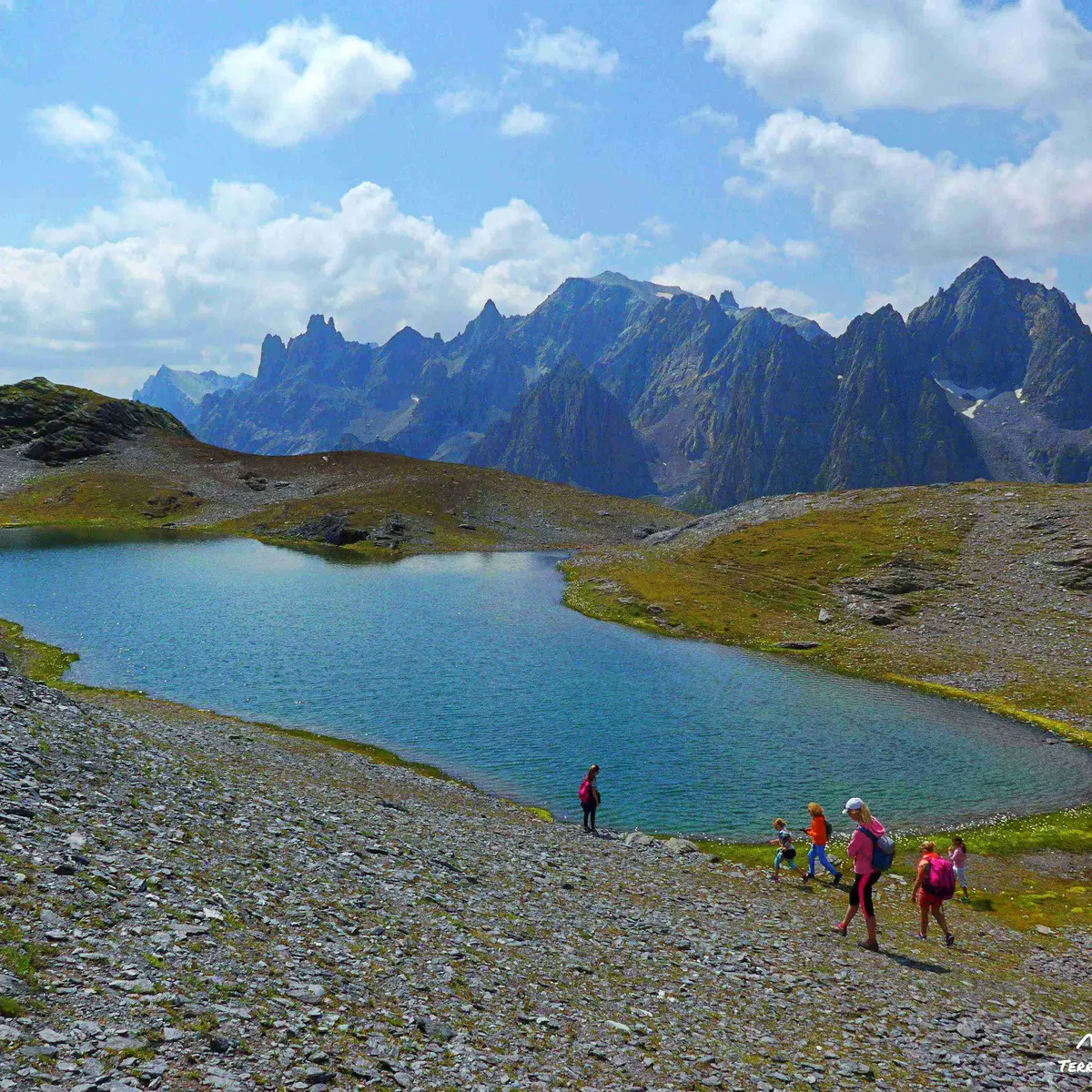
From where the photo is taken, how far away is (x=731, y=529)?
135125 millimetres

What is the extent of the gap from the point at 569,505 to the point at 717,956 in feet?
583

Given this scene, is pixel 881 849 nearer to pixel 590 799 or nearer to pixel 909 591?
pixel 590 799

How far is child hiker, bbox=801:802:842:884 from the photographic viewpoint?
31109 millimetres

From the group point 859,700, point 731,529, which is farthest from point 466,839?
point 731,529

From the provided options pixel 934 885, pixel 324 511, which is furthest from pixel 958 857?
pixel 324 511

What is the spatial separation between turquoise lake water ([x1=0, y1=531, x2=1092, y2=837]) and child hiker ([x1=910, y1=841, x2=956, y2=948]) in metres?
12.8

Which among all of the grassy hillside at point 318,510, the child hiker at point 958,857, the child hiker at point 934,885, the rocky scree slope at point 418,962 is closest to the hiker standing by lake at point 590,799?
the rocky scree slope at point 418,962

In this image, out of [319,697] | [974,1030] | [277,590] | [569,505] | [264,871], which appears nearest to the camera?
[974,1030]

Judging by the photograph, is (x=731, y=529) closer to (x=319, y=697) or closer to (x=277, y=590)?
(x=277, y=590)

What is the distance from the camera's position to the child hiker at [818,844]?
102 ft

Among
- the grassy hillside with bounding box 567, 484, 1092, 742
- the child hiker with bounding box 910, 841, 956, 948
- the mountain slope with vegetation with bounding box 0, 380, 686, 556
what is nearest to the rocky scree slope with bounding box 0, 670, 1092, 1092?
the child hiker with bounding box 910, 841, 956, 948

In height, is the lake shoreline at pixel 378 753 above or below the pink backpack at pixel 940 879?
below

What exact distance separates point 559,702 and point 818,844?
95.4 ft

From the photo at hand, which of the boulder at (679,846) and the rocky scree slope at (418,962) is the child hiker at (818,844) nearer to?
the rocky scree slope at (418,962)
